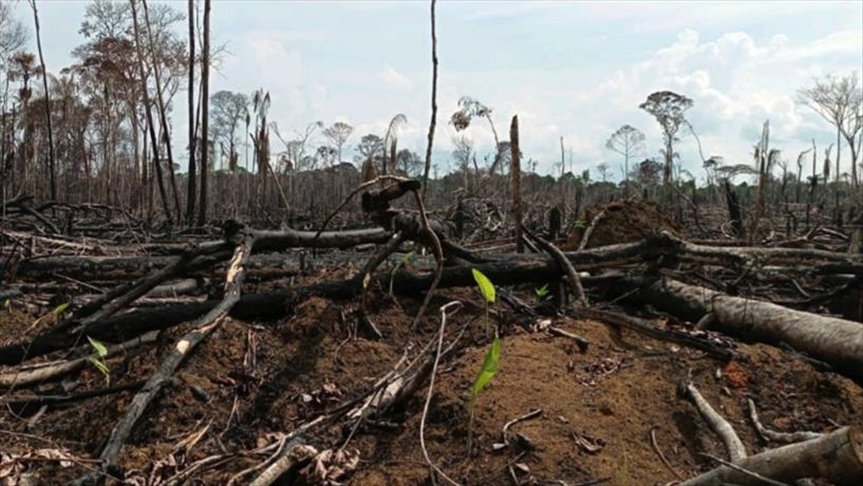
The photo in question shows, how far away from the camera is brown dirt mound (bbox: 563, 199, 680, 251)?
608cm

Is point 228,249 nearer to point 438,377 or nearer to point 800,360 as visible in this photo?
point 438,377

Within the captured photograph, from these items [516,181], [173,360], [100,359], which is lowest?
[100,359]

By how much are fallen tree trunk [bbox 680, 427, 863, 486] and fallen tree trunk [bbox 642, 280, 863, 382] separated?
139 centimetres

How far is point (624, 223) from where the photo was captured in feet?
20.2

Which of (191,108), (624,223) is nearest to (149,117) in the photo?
(191,108)

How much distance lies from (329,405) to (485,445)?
88 centimetres

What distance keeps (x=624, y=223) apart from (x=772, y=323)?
2269 mm

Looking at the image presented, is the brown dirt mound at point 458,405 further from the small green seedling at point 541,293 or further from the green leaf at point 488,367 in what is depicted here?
the small green seedling at point 541,293

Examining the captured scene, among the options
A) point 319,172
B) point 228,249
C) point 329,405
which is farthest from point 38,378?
point 319,172

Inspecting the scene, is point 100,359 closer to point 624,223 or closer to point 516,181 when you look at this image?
point 516,181

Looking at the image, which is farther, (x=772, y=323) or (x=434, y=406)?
(x=772, y=323)

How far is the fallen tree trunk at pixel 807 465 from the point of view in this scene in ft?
6.83

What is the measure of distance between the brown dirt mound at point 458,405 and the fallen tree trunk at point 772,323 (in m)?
0.16

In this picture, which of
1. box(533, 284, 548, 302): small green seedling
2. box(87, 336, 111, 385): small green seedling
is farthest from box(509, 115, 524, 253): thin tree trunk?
box(87, 336, 111, 385): small green seedling
